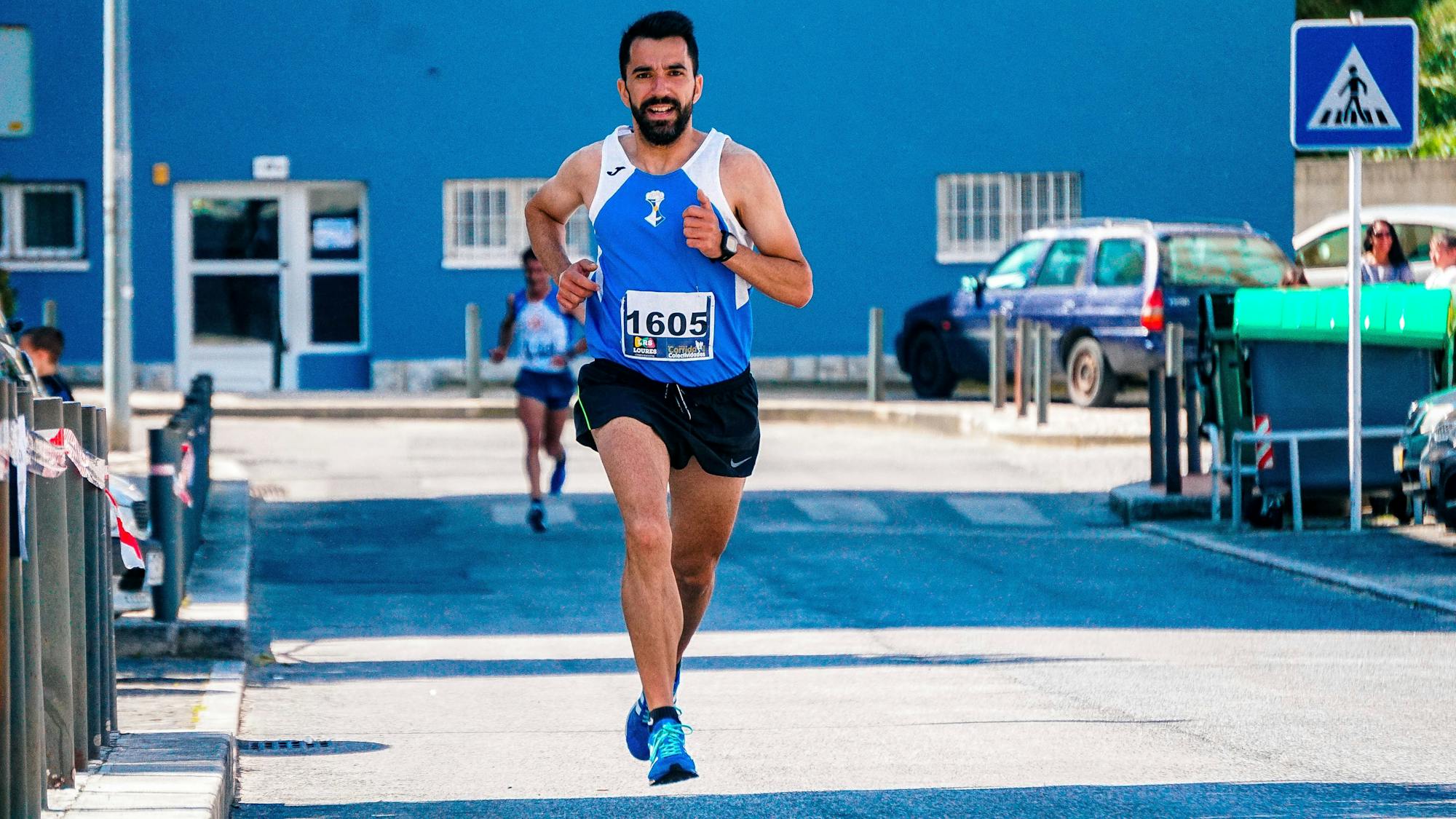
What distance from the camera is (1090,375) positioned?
21.2 meters

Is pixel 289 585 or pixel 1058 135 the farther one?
pixel 1058 135

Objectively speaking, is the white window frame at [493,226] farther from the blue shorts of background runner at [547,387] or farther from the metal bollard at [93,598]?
the metal bollard at [93,598]

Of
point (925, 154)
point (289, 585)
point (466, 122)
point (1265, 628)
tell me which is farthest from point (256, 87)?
point (1265, 628)

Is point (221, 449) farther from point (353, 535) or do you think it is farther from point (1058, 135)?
point (1058, 135)

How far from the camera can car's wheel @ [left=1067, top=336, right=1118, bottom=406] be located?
2095 cm

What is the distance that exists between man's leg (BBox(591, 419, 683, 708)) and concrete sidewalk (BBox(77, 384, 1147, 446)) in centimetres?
1308

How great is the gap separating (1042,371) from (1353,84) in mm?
7160

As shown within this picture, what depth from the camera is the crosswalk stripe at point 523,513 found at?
14094 millimetres

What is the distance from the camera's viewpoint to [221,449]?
19.6 metres

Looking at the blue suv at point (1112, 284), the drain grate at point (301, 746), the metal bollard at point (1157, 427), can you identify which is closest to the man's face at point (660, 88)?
the drain grate at point (301, 746)

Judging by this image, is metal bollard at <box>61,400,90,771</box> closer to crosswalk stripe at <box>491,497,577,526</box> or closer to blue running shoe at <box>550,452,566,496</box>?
crosswalk stripe at <box>491,497,577,526</box>

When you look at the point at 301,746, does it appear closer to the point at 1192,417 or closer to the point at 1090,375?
the point at 1192,417

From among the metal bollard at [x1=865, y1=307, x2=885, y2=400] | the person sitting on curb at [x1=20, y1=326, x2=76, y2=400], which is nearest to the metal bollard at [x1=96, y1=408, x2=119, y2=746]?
the person sitting on curb at [x1=20, y1=326, x2=76, y2=400]

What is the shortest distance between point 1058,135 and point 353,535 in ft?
54.4
